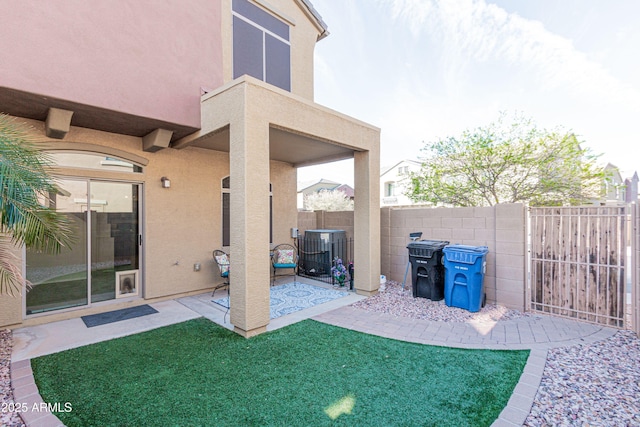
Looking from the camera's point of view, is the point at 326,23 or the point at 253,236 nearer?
the point at 253,236

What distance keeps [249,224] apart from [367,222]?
321 cm

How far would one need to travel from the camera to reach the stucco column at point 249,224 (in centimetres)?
452

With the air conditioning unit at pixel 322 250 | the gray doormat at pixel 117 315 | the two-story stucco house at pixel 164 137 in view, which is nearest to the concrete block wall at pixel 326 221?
the air conditioning unit at pixel 322 250

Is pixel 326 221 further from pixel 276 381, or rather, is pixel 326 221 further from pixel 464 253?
pixel 276 381

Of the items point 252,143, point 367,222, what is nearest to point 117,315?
point 252,143

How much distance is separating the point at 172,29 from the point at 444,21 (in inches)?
366

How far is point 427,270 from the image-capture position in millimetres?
6387

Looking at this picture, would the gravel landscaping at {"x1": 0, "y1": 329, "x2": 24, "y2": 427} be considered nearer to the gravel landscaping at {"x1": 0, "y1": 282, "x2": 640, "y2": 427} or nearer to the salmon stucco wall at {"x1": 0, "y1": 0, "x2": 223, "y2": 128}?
the gravel landscaping at {"x1": 0, "y1": 282, "x2": 640, "y2": 427}

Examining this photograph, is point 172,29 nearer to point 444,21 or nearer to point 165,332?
point 165,332

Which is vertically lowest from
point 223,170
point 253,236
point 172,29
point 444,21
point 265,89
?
point 253,236

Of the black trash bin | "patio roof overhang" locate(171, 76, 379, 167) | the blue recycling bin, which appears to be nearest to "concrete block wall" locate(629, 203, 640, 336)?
the blue recycling bin

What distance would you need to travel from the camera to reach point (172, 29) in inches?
222

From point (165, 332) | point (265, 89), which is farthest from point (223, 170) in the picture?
point (165, 332)

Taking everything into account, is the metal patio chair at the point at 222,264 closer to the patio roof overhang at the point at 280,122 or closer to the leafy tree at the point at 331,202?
the patio roof overhang at the point at 280,122
